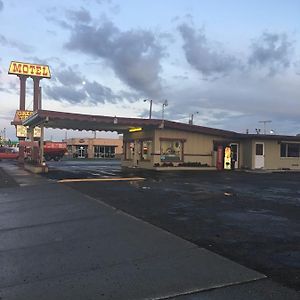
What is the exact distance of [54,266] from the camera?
A: 248 inches

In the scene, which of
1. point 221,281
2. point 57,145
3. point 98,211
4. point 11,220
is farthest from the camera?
point 57,145

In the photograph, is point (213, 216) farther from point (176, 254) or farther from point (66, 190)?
point (66, 190)

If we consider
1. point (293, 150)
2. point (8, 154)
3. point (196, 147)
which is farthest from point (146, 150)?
point (8, 154)

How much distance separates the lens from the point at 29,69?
181ft

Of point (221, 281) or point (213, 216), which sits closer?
point (221, 281)

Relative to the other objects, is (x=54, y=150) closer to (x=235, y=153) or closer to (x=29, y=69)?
(x=29, y=69)

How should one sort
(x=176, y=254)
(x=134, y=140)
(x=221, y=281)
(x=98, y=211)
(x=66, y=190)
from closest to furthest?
(x=221, y=281) < (x=176, y=254) < (x=98, y=211) < (x=66, y=190) < (x=134, y=140)

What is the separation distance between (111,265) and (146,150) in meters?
28.2

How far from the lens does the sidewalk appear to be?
17.0 ft

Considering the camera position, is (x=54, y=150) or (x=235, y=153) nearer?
(x=235, y=153)

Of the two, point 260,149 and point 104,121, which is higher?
point 104,121

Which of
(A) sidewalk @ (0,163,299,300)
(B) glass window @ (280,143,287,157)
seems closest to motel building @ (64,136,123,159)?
(B) glass window @ (280,143,287,157)

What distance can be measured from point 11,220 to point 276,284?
680cm

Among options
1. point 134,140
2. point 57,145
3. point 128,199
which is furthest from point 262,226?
point 57,145
